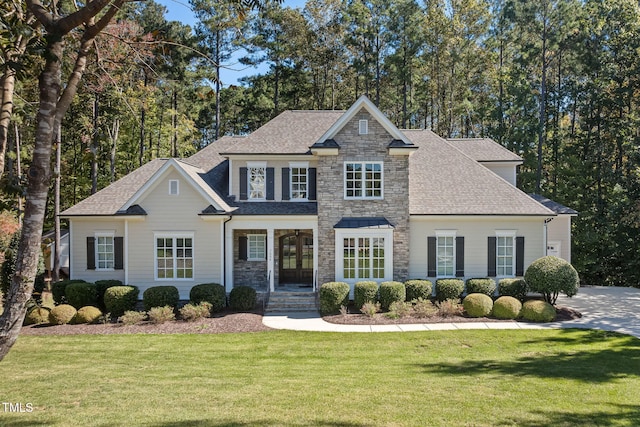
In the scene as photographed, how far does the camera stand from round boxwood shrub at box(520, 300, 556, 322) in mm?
15266

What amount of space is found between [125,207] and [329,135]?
8.66 m

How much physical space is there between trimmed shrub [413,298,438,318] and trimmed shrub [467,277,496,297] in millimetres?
1889

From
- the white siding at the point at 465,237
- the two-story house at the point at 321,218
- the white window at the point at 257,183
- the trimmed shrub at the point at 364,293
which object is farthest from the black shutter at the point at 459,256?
the white window at the point at 257,183

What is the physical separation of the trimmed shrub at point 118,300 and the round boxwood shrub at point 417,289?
10.5 metres

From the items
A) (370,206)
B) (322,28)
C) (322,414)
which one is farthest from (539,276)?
(322,28)

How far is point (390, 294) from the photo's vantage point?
16.6 m

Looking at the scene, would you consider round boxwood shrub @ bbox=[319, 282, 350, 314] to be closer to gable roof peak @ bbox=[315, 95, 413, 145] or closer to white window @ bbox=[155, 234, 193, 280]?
white window @ bbox=[155, 234, 193, 280]

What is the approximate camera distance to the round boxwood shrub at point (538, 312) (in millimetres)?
15266

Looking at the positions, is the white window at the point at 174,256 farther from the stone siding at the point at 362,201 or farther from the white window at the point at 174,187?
the stone siding at the point at 362,201

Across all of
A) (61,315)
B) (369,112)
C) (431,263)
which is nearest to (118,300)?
(61,315)

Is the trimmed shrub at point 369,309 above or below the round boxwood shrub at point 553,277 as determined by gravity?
below

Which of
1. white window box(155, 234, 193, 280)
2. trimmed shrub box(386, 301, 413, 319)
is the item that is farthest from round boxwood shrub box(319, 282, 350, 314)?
white window box(155, 234, 193, 280)

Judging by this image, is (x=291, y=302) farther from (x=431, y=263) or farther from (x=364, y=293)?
(x=431, y=263)

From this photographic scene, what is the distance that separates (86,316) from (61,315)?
2.67 ft
